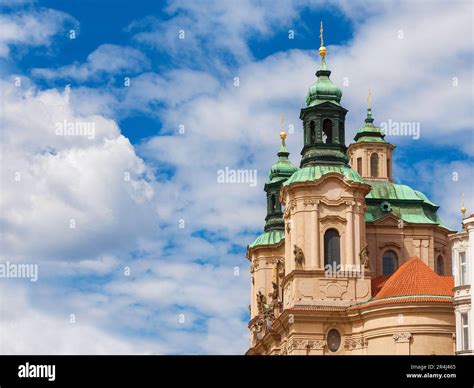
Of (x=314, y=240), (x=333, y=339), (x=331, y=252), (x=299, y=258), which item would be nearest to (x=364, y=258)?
(x=331, y=252)

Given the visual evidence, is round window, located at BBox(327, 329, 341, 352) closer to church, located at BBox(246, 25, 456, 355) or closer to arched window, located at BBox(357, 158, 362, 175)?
church, located at BBox(246, 25, 456, 355)

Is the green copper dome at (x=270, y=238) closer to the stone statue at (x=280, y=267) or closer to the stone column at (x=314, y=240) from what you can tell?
the stone statue at (x=280, y=267)

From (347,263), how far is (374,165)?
19234mm

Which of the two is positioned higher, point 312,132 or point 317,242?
point 312,132

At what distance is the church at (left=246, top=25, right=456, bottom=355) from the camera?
81500mm

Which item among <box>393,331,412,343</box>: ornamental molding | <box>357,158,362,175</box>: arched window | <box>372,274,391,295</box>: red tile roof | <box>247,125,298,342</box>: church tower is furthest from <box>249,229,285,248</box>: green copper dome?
<box>393,331,412,343</box>: ornamental molding

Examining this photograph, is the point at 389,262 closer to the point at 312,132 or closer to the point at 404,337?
the point at 312,132

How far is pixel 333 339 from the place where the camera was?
3393 inches
